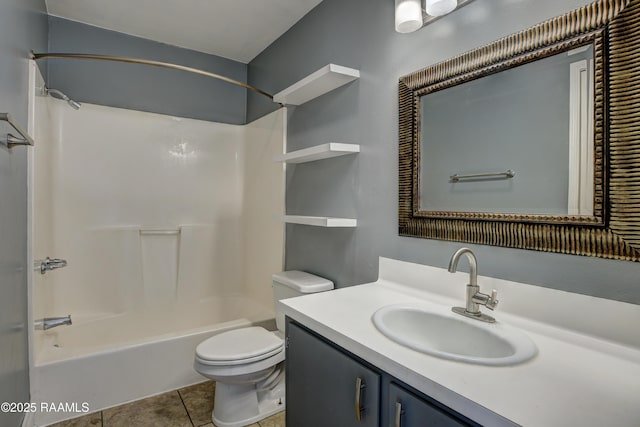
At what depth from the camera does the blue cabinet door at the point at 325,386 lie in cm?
92

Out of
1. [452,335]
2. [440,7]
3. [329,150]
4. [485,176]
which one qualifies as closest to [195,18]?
[329,150]

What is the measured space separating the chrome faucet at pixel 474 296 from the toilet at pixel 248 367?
0.91 metres

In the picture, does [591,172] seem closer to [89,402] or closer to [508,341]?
[508,341]

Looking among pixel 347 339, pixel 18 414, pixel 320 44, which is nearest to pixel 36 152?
pixel 18 414

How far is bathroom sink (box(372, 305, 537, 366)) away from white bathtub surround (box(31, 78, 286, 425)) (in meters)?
1.40

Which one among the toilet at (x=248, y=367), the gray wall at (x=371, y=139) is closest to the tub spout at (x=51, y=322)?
the toilet at (x=248, y=367)

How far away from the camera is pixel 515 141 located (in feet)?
3.57

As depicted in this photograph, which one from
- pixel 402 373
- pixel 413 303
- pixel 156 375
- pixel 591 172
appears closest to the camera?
pixel 402 373

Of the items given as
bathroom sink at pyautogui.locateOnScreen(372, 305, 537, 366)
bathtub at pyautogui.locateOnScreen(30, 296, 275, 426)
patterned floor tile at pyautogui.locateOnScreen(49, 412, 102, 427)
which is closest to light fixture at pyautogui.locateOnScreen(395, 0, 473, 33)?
bathroom sink at pyautogui.locateOnScreen(372, 305, 537, 366)

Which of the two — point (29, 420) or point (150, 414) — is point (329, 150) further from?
point (29, 420)

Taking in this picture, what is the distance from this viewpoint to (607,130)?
0.88m

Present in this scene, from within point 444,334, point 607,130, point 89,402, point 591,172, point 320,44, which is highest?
point 320,44

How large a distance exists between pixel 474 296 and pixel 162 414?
71.6 inches

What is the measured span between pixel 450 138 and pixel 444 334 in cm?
75
